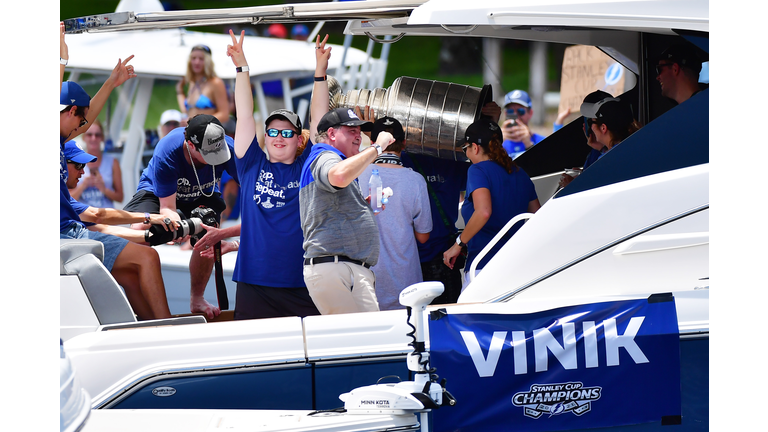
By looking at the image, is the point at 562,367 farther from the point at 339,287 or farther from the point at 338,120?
the point at 338,120

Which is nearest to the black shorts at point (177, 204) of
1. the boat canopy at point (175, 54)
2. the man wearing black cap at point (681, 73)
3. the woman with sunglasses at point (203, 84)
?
the man wearing black cap at point (681, 73)

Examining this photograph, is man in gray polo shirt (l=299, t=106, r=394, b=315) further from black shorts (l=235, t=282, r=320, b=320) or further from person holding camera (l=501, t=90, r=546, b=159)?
person holding camera (l=501, t=90, r=546, b=159)

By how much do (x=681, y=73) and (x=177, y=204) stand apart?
2948 mm

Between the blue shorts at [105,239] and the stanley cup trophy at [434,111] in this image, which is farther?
the stanley cup trophy at [434,111]

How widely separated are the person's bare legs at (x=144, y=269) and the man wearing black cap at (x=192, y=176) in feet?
1.74

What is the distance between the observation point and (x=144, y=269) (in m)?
3.28

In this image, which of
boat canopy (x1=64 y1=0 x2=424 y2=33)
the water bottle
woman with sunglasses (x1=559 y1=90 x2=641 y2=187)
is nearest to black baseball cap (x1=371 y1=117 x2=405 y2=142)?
the water bottle

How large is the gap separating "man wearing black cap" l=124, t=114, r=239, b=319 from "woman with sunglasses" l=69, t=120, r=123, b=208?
4.32 meters

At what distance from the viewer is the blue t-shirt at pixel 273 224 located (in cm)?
362

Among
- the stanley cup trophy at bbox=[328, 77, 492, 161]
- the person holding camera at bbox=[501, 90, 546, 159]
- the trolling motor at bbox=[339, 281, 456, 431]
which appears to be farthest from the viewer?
the person holding camera at bbox=[501, 90, 546, 159]

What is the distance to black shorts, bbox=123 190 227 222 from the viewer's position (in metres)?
4.34

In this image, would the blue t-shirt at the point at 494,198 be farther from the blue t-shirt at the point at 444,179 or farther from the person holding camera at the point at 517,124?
the person holding camera at the point at 517,124

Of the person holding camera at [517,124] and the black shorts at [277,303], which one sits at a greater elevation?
the person holding camera at [517,124]

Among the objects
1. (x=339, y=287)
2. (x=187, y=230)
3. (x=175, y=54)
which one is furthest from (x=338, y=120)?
(x=175, y=54)
